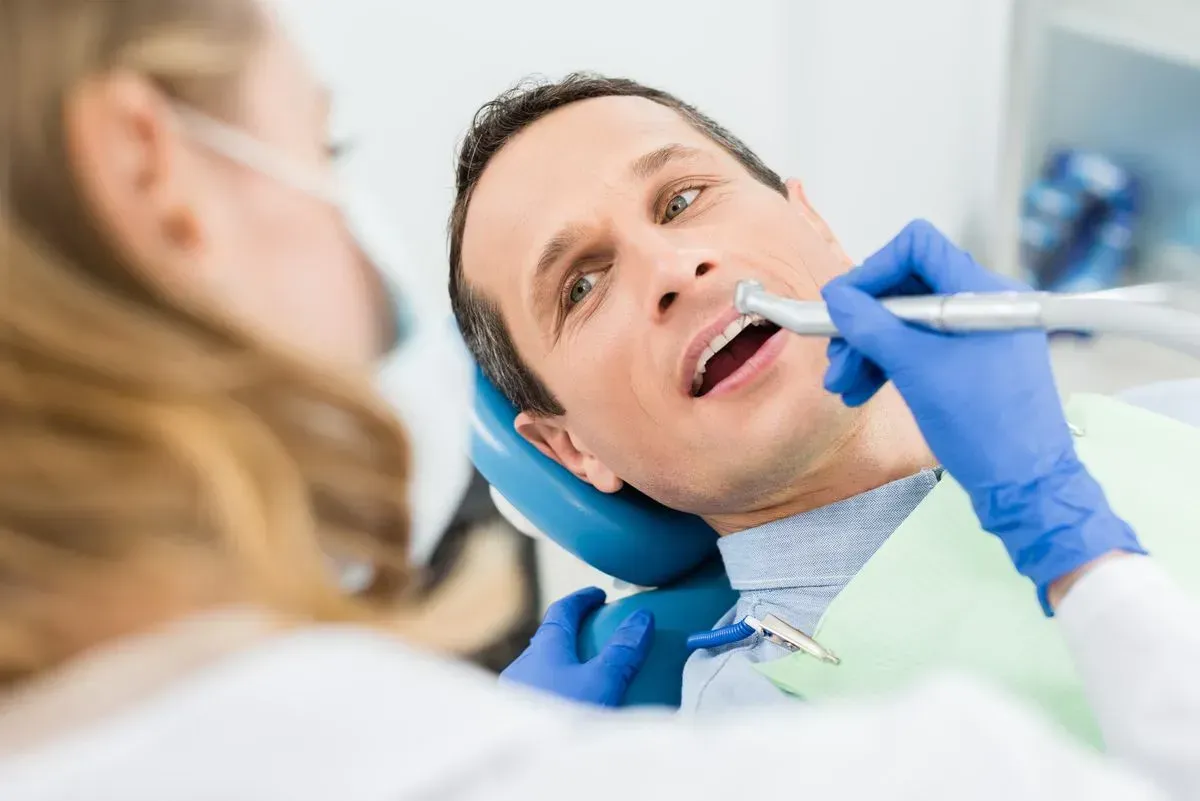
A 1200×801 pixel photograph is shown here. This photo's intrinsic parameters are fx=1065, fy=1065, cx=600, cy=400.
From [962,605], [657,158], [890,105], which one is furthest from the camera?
[890,105]

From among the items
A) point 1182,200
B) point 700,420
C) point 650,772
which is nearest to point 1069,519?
point 700,420

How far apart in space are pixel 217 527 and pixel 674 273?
71cm

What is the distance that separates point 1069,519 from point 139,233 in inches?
26.2

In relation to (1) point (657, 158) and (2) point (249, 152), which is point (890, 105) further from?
(2) point (249, 152)

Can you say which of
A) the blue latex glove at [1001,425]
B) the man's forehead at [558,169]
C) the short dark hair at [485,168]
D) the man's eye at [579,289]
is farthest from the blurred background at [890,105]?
the blue latex glove at [1001,425]

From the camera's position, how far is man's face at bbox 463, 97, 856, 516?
1.10 m

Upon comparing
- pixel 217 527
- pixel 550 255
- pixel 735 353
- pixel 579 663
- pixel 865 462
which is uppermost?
pixel 217 527

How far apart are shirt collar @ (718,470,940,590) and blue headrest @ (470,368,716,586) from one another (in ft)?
0.66

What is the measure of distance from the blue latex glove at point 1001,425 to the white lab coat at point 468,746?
373 millimetres

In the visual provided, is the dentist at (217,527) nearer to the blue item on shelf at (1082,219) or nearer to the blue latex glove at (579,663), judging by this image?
the blue latex glove at (579,663)

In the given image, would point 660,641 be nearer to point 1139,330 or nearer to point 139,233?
point 1139,330

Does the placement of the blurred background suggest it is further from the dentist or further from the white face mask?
the dentist

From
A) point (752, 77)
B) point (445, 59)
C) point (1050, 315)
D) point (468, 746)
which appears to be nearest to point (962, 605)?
point (1050, 315)

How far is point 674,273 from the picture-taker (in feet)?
3.59
